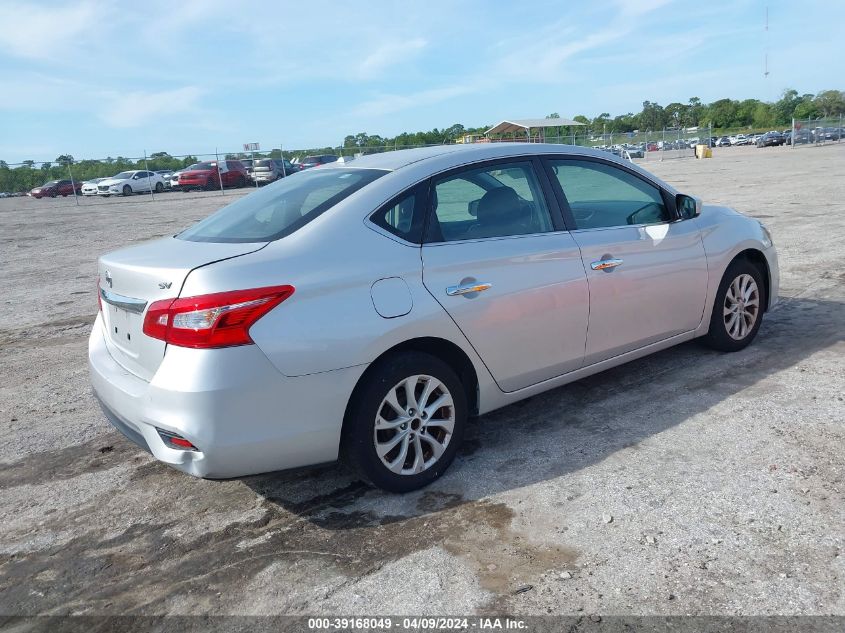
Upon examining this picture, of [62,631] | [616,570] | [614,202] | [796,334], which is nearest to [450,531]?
Answer: [616,570]

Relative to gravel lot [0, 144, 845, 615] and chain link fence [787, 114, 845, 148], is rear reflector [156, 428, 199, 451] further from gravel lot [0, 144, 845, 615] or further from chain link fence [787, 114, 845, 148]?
chain link fence [787, 114, 845, 148]

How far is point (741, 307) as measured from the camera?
206 inches

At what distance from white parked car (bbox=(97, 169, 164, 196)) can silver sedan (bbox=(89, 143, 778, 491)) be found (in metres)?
37.5

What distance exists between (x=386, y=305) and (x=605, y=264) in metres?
1.57

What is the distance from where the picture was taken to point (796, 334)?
572cm

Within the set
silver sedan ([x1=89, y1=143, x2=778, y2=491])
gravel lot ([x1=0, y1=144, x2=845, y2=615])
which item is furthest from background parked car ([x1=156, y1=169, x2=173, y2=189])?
silver sedan ([x1=89, y1=143, x2=778, y2=491])

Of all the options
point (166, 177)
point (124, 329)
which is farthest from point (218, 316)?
point (166, 177)

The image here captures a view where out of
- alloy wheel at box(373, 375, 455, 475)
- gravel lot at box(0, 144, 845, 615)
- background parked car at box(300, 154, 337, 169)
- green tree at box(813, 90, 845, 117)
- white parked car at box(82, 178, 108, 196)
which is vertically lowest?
gravel lot at box(0, 144, 845, 615)

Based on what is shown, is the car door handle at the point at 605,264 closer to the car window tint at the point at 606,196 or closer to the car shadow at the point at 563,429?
the car window tint at the point at 606,196

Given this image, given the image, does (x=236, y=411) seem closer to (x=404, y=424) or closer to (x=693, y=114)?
(x=404, y=424)

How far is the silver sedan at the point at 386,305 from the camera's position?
9.92ft

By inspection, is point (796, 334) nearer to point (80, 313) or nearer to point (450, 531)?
point (450, 531)

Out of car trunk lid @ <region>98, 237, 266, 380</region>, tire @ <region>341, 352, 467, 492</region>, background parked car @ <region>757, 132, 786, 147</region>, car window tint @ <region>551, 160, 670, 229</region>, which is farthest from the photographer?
background parked car @ <region>757, 132, 786, 147</region>

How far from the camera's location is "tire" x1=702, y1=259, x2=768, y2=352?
510 centimetres
